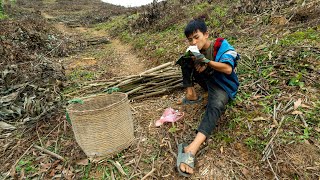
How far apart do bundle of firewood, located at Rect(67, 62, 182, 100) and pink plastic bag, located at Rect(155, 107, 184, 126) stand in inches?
21.5

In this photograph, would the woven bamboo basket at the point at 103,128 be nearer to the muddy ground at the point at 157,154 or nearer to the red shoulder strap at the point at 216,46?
the muddy ground at the point at 157,154

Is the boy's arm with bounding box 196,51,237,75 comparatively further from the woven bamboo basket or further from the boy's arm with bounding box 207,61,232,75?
the woven bamboo basket

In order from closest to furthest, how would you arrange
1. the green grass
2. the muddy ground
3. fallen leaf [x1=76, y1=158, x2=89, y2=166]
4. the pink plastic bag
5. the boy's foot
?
the muddy ground
fallen leaf [x1=76, y1=158, x2=89, y2=166]
the pink plastic bag
the boy's foot
the green grass

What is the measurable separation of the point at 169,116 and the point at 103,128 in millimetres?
916

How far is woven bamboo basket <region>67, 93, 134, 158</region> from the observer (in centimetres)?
204

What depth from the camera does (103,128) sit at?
2098mm

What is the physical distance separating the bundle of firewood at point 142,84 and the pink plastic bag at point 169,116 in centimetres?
55

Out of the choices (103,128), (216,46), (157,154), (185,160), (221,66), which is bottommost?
(157,154)

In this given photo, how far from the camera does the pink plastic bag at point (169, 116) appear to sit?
2694 millimetres

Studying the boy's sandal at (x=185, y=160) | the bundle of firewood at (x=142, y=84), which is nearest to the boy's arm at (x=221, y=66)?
the boy's sandal at (x=185, y=160)

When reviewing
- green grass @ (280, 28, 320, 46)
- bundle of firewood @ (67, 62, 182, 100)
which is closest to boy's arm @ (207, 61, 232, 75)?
bundle of firewood @ (67, 62, 182, 100)

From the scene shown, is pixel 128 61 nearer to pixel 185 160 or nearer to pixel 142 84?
pixel 142 84

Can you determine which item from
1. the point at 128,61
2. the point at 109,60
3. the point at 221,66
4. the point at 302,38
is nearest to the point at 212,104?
the point at 221,66

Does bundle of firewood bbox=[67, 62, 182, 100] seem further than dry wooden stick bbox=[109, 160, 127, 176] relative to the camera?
Yes
